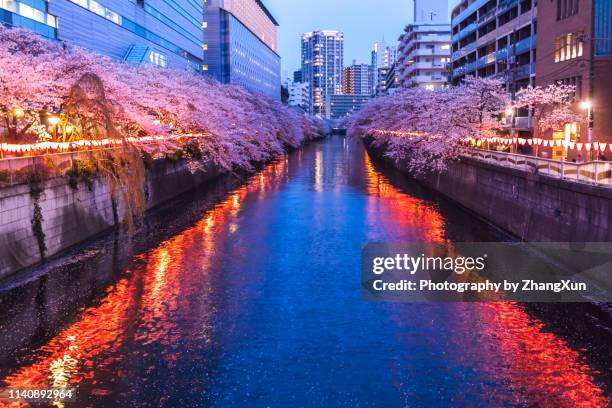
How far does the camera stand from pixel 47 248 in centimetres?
2723

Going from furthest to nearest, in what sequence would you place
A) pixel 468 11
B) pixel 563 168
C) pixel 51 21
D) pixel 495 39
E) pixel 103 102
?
pixel 468 11 → pixel 495 39 → pixel 51 21 → pixel 103 102 → pixel 563 168

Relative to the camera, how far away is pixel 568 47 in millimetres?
47875

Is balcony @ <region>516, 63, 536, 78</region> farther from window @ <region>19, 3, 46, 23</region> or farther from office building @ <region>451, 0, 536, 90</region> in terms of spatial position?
window @ <region>19, 3, 46, 23</region>

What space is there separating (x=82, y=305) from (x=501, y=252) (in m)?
18.1

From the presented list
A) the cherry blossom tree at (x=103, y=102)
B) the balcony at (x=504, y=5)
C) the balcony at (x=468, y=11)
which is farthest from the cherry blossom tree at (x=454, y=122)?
the balcony at (x=468, y=11)

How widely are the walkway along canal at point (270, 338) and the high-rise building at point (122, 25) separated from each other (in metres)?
30.9

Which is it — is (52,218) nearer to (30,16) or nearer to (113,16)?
(30,16)

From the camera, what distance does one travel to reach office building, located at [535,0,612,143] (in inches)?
1710

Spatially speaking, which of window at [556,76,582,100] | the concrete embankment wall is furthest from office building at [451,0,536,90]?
the concrete embankment wall

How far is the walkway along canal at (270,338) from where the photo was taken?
15.3 m

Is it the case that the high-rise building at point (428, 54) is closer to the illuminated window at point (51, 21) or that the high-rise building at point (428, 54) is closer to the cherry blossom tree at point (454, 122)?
the cherry blossom tree at point (454, 122)

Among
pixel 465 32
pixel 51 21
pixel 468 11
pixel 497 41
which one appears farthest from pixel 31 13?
pixel 465 32

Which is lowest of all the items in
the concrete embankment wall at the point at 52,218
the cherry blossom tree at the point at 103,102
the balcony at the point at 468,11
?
the concrete embankment wall at the point at 52,218

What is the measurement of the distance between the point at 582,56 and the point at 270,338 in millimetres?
35833
